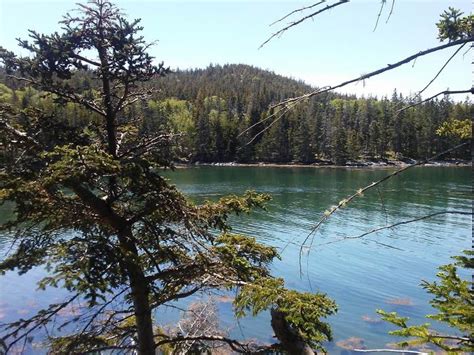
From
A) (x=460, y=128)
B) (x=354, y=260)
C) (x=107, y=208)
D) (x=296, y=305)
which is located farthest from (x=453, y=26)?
(x=354, y=260)

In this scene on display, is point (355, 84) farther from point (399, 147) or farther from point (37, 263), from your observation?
point (399, 147)

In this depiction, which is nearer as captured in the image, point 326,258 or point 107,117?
point 107,117

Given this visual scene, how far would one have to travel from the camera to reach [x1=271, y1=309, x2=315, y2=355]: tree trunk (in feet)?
17.9

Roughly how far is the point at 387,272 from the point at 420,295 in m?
3.21

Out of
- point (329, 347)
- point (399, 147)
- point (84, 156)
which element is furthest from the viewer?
point (399, 147)

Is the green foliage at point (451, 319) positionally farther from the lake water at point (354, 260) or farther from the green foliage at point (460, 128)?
the green foliage at point (460, 128)

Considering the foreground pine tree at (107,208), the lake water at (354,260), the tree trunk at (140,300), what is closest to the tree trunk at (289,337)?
the foreground pine tree at (107,208)

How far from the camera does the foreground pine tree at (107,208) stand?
5906 mm

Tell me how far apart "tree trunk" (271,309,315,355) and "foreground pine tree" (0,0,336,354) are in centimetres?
1

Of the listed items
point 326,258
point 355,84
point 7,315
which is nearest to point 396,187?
point 326,258

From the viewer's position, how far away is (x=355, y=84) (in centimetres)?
192

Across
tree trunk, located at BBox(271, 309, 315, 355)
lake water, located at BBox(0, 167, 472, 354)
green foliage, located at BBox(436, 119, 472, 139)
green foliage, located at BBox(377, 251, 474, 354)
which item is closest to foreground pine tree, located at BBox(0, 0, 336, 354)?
tree trunk, located at BBox(271, 309, 315, 355)

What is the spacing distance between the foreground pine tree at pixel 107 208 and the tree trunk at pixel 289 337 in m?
0.01

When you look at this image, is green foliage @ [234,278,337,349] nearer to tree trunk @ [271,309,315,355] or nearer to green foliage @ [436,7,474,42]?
tree trunk @ [271,309,315,355]
